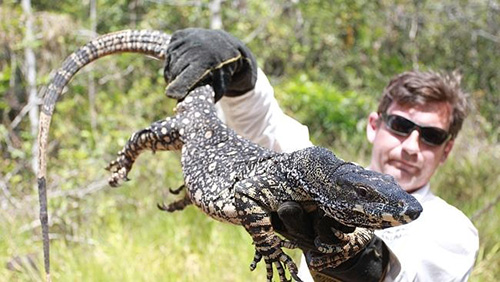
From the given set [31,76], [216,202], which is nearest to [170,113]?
[31,76]

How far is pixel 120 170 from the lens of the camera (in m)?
3.13

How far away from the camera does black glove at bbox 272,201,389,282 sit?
6.64 ft

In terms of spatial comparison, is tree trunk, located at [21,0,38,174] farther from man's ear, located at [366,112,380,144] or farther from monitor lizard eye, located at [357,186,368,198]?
monitor lizard eye, located at [357,186,368,198]

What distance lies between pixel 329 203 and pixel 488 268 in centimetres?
431

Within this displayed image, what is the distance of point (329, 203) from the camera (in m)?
1.90

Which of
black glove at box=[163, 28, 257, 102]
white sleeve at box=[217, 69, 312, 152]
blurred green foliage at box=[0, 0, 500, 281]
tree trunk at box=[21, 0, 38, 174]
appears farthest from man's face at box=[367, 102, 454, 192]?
tree trunk at box=[21, 0, 38, 174]

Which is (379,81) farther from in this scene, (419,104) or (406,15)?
(419,104)

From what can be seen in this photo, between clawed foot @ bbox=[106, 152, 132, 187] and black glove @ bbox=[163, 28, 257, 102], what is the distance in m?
0.45

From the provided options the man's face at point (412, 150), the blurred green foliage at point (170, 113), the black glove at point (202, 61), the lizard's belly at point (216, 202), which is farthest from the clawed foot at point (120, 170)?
the blurred green foliage at point (170, 113)

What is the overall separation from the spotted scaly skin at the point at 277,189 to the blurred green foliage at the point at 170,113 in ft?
9.12

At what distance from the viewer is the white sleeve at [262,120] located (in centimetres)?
330

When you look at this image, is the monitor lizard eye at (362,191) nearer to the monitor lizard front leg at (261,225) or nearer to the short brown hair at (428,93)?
the monitor lizard front leg at (261,225)

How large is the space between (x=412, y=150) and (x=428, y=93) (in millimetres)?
311

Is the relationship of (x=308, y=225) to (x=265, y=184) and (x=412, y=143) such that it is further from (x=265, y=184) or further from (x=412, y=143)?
(x=412, y=143)
